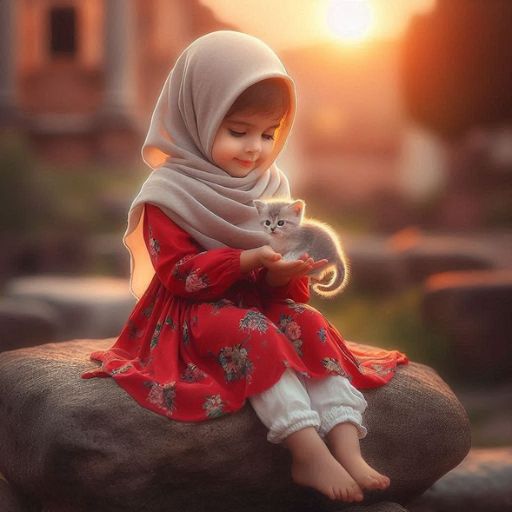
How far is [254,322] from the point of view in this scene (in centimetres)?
307

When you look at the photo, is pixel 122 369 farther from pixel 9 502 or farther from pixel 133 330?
pixel 9 502

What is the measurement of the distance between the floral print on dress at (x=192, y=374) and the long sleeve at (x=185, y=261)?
227 millimetres

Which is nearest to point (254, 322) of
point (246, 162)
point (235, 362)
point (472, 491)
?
point (235, 362)

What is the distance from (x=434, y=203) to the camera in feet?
46.2

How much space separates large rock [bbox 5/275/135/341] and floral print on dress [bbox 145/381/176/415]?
4.12m

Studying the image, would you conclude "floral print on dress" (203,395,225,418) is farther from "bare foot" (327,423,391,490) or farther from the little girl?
"bare foot" (327,423,391,490)

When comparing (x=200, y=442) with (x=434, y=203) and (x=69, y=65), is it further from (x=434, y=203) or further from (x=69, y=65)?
(x=69, y=65)

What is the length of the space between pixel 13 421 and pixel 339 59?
16.4m

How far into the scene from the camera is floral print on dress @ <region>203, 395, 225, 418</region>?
3045 millimetres

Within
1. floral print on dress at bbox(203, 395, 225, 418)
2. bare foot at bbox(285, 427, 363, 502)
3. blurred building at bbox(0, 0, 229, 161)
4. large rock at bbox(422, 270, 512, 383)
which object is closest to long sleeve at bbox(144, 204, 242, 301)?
floral print on dress at bbox(203, 395, 225, 418)

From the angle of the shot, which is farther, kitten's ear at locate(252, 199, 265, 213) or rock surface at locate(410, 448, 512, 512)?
rock surface at locate(410, 448, 512, 512)

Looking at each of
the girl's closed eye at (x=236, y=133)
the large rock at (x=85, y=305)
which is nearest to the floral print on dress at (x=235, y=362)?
the girl's closed eye at (x=236, y=133)

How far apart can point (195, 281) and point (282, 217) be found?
1.14ft

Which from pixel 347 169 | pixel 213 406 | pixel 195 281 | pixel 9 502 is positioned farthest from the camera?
pixel 347 169
